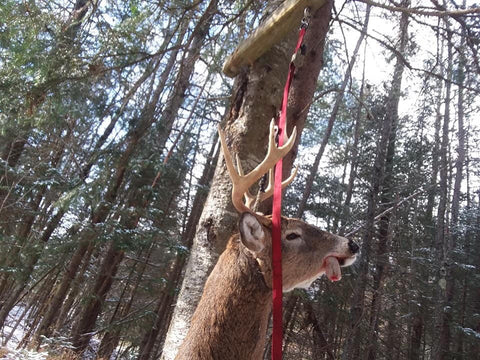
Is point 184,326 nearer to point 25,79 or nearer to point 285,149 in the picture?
point 285,149

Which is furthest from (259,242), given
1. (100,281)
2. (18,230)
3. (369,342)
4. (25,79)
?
(18,230)

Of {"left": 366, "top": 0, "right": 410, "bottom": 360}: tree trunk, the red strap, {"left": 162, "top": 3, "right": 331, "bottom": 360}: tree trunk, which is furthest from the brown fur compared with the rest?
{"left": 366, "top": 0, "right": 410, "bottom": 360}: tree trunk

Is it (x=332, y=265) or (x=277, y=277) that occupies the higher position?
(x=332, y=265)

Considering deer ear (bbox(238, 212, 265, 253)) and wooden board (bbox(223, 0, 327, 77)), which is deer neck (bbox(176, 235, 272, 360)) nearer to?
deer ear (bbox(238, 212, 265, 253))

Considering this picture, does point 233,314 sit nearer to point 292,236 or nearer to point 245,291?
point 245,291

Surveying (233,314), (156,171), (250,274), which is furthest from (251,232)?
(156,171)

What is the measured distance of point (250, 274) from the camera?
82.4 inches

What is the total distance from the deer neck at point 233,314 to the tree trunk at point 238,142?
416 mm

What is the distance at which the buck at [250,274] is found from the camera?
1910 mm

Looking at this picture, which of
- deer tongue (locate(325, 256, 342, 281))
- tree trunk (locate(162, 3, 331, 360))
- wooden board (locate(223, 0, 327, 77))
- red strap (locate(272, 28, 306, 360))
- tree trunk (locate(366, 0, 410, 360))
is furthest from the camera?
tree trunk (locate(366, 0, 410, 360))

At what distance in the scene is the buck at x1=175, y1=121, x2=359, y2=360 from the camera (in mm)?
1910

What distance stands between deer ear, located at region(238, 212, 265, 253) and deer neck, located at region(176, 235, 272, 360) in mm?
151

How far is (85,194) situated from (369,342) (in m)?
9.28

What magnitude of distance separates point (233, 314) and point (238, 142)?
4.46 ft
